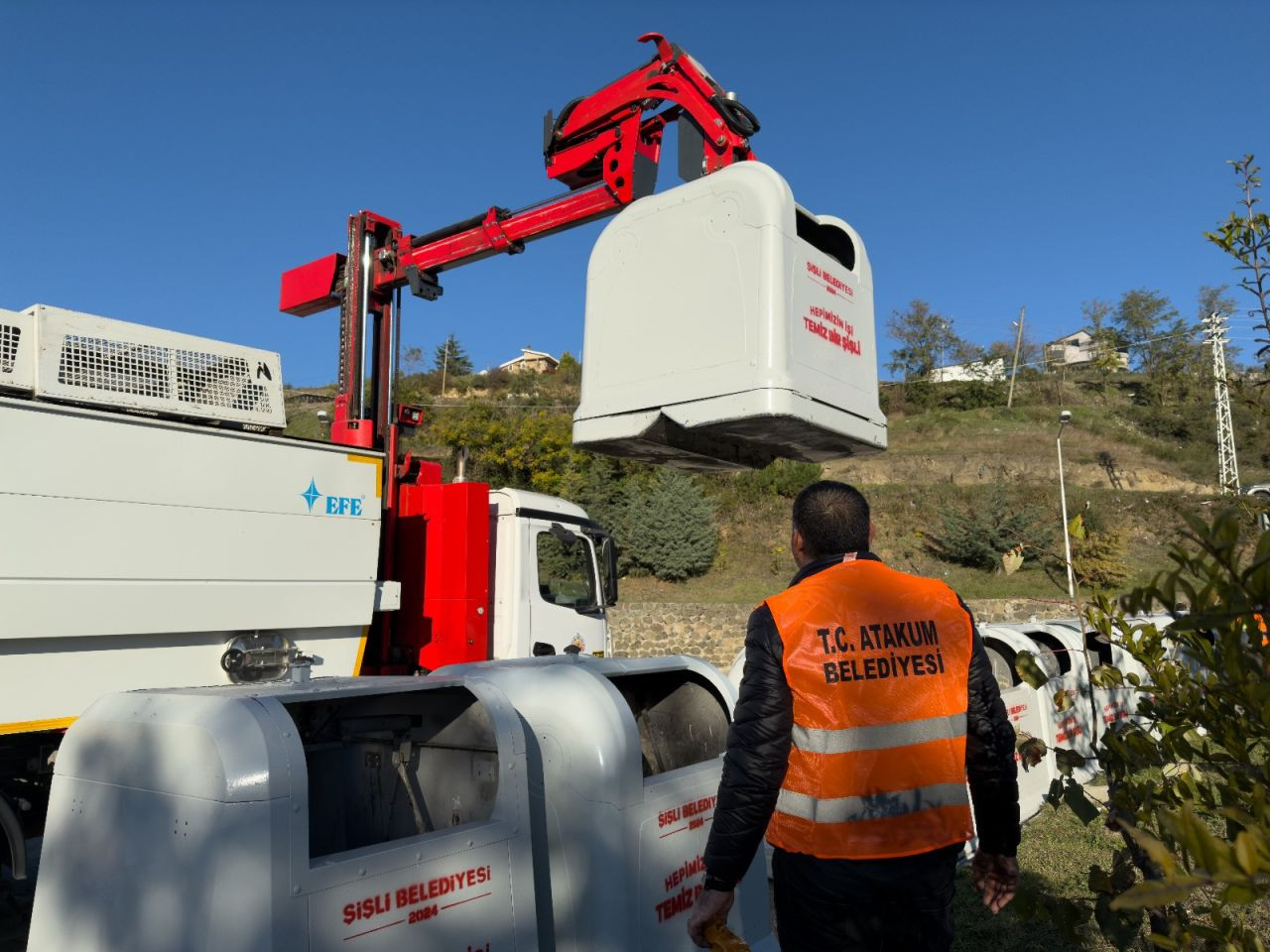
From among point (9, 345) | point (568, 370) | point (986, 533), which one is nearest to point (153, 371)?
point (9, 345)

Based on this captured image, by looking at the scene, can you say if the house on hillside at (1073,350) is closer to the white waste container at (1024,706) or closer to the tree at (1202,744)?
the white waste container at (1024,706)

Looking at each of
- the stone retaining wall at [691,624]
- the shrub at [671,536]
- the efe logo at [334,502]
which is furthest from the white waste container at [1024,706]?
the shrub at [671,536]

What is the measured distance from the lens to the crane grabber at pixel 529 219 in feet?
15.2

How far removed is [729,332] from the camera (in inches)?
124

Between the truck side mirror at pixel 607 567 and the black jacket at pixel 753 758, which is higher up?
the truck side mirror at pixel 607 567

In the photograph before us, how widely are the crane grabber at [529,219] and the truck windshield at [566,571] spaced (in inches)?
56.3

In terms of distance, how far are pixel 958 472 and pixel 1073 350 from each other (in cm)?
5468

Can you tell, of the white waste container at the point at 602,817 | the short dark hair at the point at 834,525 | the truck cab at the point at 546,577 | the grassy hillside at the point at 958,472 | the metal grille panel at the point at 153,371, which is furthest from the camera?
the grassy hillside at the point at 958,472

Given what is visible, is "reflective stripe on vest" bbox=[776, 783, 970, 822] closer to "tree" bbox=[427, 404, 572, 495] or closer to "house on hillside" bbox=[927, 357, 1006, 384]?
"tree" bbox=[427, 404, 572, 495]

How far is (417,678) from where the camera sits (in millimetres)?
3080

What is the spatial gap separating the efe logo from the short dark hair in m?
3.51

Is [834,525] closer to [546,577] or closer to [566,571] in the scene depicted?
[546,577]

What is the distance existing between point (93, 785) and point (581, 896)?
1.54 metres

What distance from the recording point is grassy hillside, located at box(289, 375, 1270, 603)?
24.7 metres
